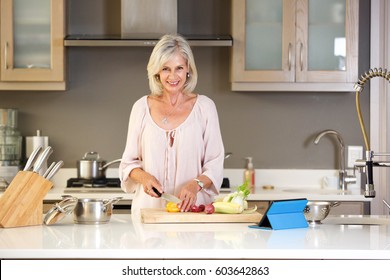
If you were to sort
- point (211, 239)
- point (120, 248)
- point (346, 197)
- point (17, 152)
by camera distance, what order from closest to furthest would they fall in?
1. point (120, 248)
2. point (211, 239)
3. point (346, 197)
4. point (17, 152)

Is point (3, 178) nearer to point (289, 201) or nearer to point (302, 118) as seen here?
point (302, 118)

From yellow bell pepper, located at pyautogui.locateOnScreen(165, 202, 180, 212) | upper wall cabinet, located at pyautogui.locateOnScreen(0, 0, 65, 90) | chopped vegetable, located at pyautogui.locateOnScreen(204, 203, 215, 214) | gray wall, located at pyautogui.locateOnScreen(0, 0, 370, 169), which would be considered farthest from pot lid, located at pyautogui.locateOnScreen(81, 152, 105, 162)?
chopped vegetable, located at pyautogui.locateOnScreen(204, 203, 215, 214)

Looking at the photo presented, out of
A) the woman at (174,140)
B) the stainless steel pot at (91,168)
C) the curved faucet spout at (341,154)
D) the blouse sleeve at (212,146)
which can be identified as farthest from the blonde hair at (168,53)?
the curved faucet spout at (341,154)

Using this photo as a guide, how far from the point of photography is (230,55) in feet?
17.2

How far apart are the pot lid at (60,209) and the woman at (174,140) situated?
57cm

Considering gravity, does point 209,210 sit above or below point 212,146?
below

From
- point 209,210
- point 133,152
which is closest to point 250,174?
point 133,152

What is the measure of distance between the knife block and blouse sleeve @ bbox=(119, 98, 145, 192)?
628 mm

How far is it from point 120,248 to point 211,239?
368 millimetres

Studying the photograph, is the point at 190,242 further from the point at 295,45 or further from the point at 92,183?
the point at 295,45

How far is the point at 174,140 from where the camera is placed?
3.85 m

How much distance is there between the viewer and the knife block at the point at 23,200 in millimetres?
3158

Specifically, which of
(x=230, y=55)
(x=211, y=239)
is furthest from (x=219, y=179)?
(x=230, y=55)

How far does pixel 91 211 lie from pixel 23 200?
273mm
